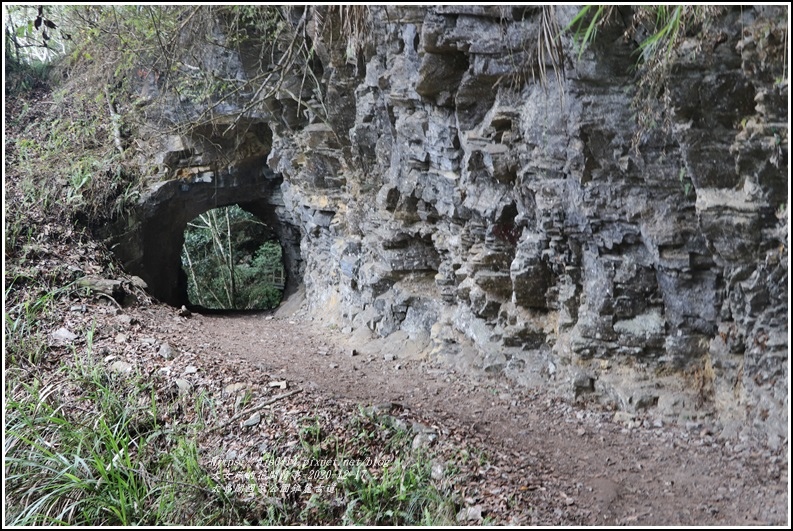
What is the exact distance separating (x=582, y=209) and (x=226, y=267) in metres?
12.6

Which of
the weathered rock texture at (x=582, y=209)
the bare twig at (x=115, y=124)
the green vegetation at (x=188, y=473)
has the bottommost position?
the green vegetation at (x=188, y=473)

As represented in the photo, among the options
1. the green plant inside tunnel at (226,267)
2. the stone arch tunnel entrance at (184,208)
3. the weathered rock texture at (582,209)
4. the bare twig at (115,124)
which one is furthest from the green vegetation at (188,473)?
the green plant inside tunnel at (226,267)

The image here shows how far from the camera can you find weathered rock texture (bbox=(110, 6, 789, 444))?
4.16 meters

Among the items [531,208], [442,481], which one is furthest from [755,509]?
[531,208]

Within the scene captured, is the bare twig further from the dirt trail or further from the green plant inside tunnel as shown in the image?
the dirt trail

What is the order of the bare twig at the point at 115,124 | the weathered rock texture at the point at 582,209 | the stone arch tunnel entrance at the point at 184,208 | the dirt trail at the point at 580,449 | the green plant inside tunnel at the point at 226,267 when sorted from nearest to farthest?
1. the dirt trail at the point at 580,449
2. the weathered rock texture at the point at 582,209
3. the bare twig at the point at 115,124
4. the stone arch tunnel entrance at the point at 184,208
5. the green plant inside tunnel at the point at 226,267

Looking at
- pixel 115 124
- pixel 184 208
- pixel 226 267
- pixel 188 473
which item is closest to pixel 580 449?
pixel 188 473

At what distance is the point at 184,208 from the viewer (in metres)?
12.3

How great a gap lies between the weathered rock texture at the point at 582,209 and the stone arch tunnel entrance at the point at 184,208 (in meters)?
4.28

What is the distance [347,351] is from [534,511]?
14.7ft

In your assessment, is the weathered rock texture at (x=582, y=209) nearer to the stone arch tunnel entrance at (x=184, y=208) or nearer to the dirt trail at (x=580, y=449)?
the dirt trail at (x=580, y=449)

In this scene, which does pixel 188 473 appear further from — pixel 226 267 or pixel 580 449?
pixel 226 267

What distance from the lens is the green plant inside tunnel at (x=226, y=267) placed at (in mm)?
15859

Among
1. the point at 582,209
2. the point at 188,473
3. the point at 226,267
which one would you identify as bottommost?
the point at 188,473
